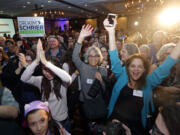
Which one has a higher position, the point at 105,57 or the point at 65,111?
the point at 105,57

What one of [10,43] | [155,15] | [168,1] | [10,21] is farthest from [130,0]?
[10,21]

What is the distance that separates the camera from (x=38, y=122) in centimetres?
130

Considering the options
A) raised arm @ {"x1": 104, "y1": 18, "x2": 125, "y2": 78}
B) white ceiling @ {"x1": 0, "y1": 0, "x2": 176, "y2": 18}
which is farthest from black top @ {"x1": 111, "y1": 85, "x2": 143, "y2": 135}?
white ceiling @ {"x1": 0, "y1": 0, "x2": 176, "y2": 18}

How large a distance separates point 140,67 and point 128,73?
0.16m

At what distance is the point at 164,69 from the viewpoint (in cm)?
141

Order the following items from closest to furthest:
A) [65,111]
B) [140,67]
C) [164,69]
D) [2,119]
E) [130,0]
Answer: [2,119], [164,69], [140,67], [65,111], [130,0]

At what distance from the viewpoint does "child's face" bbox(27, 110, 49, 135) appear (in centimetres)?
130

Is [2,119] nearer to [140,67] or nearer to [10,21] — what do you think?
[140,67]

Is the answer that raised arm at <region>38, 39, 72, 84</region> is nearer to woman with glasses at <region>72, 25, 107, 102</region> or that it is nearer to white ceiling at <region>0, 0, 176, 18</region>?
woman with glasses at <region>72, 25, 107, 102</region>

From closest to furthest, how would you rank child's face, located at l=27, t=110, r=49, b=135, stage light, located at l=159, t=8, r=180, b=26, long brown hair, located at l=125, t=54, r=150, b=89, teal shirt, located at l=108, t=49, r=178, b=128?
child's face, located at l=27, t=110, r=49, b=135
teal shirt, located at l=108, t=49, r=178, b=128
long brown hair, located at l=125, t=54, r=150, b=89
stage light, located at l=159, t=8, r=180, b=26

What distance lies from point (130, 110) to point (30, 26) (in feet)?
9.83

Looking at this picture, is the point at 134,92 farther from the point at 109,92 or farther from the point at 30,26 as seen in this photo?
the point at 30,26

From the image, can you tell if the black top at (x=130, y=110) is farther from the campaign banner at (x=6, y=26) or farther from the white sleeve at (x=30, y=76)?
the campaign banner at (x=6, y=26)

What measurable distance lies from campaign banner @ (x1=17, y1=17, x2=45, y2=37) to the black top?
2654 millimetres
